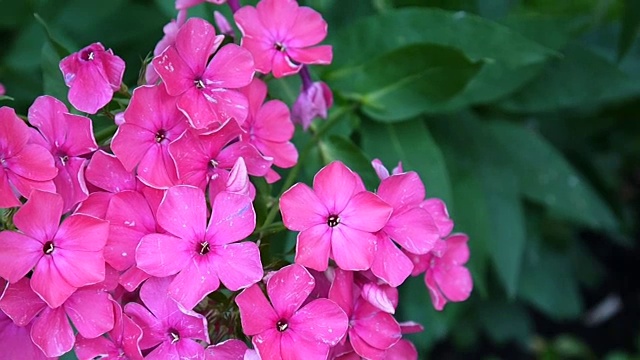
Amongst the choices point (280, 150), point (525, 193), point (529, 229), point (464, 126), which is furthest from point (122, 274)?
point (529, 229)

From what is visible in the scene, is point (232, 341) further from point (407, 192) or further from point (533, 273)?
point (533, 273)

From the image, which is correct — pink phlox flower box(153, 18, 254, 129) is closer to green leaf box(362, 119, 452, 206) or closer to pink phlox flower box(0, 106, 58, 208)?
pink phlox flower box(0, 106, 58, 208)

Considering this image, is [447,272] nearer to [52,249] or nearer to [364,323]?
[364,323]

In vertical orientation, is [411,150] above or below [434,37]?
below

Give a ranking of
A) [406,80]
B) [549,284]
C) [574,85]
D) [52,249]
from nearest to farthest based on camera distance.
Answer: [52,249] < [406,80] < [574,85] < [549,284]

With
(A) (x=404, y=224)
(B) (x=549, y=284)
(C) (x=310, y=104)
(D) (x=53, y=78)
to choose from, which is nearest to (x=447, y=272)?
(A) (x=404, y=224)
